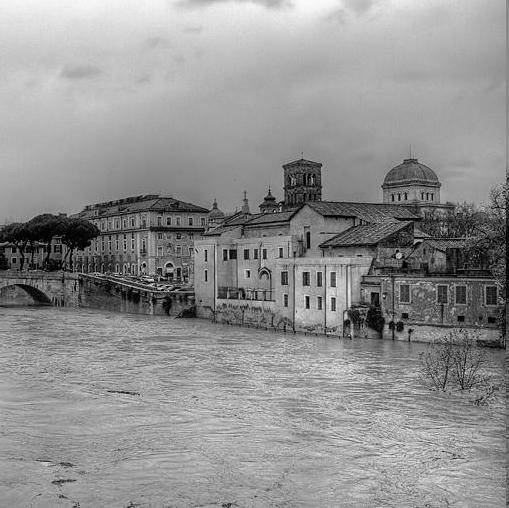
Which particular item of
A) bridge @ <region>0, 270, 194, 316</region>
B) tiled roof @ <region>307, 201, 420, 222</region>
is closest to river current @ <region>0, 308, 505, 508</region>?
tiled roof @ <region>307, 201, 420, 222</region>

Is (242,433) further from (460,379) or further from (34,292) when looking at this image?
(34,292)

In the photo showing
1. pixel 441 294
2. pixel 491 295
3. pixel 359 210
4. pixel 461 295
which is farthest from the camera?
pixel 359 210

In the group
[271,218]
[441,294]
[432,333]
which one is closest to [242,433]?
[432,333]

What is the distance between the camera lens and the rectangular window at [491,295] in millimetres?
37094

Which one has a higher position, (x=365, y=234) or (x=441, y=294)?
(x=365, y=234)

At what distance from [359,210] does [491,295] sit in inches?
665

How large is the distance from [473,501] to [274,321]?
3120 centimetres

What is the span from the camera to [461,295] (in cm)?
3838

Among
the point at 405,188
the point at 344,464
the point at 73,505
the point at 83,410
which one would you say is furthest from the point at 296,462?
the point at 405,188

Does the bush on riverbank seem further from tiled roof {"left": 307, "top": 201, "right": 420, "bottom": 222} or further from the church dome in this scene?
the church dome

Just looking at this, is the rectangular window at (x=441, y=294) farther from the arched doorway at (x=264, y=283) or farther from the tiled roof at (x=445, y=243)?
the arched doorway at (x=264, y=283)

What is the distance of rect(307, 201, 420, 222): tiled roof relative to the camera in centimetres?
5097

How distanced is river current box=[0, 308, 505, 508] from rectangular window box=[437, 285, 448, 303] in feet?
11.0

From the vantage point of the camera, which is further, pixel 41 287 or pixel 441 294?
pixel 41 287
